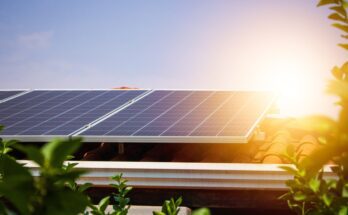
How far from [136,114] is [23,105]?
2.90 m

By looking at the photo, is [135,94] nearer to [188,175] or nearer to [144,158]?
[144,158]

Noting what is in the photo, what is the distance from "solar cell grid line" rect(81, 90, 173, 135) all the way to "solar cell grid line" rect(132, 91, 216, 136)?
504mm

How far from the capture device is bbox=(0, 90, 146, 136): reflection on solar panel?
8.95 metres

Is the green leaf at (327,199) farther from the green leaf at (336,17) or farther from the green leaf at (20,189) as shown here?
the green leaf at (20,189)

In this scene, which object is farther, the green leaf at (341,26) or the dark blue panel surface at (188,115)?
the dark blue panel surface at (188,115)

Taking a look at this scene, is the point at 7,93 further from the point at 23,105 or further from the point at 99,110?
the point at 99,110

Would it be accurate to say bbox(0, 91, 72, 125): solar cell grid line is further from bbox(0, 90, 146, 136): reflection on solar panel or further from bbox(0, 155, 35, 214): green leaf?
bbox(0, 155, 35, 214): green leaf

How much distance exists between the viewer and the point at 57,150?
3.29 ft

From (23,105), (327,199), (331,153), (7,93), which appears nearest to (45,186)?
(331,153)

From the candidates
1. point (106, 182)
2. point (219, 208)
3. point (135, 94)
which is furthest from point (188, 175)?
point (135, 94)

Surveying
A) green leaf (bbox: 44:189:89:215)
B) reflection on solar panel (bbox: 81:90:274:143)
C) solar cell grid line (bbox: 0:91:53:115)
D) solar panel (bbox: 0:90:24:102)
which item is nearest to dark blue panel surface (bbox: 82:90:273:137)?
reflection on solar panel (bbox: 81:90:274:143)

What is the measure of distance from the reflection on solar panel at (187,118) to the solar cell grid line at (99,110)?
35 cm

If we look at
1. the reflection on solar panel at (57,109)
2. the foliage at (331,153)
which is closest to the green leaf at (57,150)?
the foliage at (331,153)

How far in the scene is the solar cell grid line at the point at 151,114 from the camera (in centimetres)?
828
